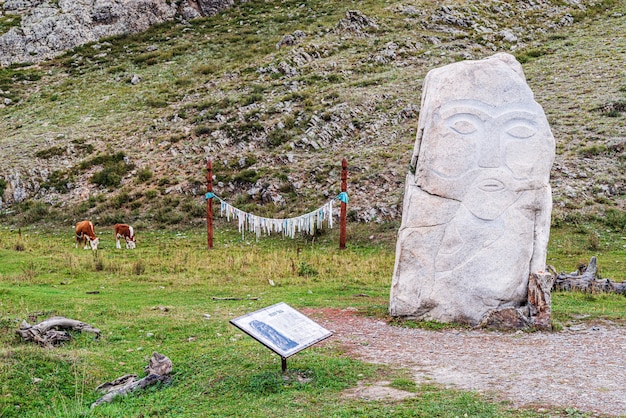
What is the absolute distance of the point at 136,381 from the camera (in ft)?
29.1

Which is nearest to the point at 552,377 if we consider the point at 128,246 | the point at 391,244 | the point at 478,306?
the point at 478,306

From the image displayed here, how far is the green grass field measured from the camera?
26.3ft

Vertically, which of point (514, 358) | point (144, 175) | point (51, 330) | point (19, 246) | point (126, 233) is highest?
point (514, 358)

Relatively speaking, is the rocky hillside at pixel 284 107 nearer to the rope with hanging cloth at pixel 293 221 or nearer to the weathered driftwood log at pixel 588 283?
the rope with hanging cloth at pixel 293 221

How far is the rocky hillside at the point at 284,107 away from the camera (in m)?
29.0

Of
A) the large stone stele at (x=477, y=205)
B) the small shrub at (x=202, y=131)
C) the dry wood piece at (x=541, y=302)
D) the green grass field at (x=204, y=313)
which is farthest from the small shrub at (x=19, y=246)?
the dry wood piece at (x=541, y=302)

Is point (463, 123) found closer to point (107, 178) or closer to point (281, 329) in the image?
point (281, 329)

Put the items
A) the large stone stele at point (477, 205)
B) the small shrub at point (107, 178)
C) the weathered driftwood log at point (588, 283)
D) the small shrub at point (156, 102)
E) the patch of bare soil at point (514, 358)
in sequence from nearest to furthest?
Result: the patch of bare soil at point (514, 358) → the large stone stele at point (477, 205) → the weathered driftwood log at point (588, 283) → the small shrub at point (107, 178) → the small shrub at point (156, 102)

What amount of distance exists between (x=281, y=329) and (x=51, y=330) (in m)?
4.71

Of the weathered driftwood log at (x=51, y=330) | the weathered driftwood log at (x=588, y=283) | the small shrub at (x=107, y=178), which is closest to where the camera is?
the weathered driftwood log at (x=51, y=330)

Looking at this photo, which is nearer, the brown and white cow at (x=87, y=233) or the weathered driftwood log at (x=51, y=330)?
the weathered driftwood log at (x=51, y=330)

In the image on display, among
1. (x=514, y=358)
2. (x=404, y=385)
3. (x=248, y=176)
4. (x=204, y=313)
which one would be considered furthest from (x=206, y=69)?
(x=404, y=385)

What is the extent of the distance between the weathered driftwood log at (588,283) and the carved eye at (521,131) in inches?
220

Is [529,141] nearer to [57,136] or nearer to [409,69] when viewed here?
[409,69]
